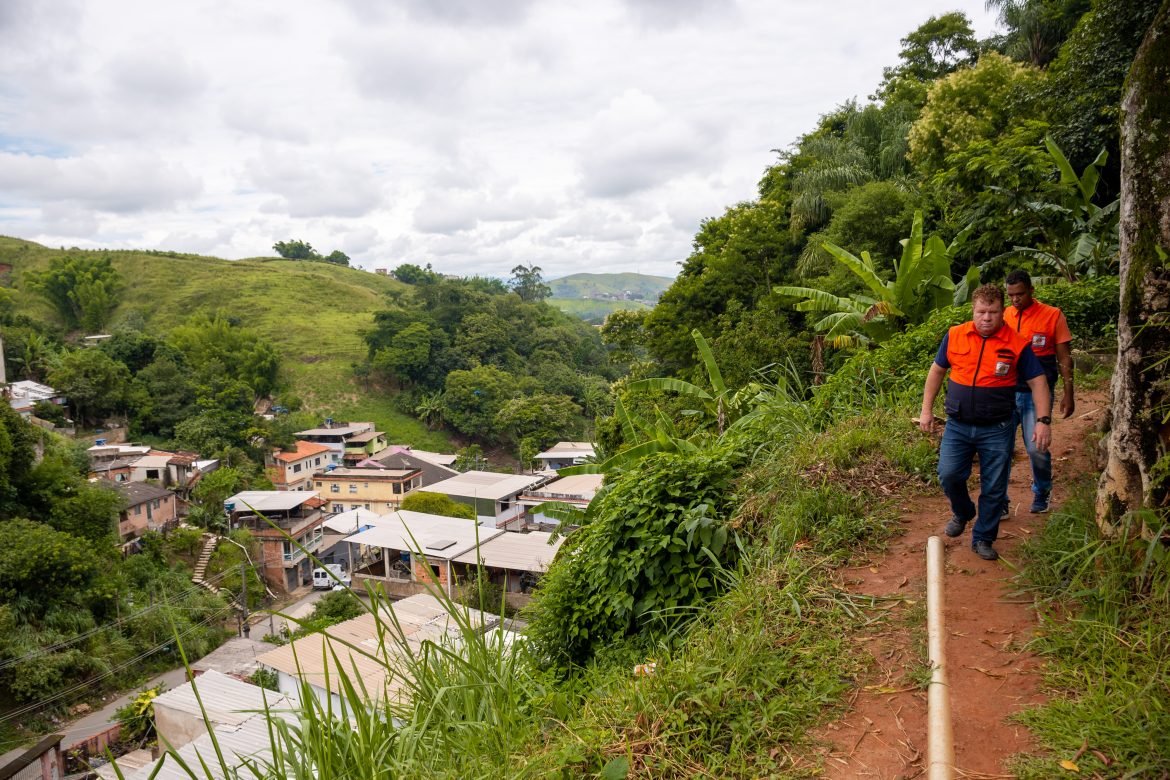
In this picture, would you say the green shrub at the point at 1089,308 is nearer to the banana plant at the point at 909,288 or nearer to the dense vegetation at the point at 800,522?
the dense vegetation at the point at 800,522

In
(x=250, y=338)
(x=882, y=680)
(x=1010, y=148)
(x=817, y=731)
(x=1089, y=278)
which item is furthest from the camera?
(x=250, y=338)

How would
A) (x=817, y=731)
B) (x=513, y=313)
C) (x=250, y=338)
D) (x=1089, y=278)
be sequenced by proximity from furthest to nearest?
(x=513, y=313), (x=250, y=338), (x=1089, y=278), (x=817, y=731)

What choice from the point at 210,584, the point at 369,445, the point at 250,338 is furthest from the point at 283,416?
the point at 210,584

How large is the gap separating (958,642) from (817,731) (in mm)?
729

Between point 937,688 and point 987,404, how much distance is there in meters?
1.46

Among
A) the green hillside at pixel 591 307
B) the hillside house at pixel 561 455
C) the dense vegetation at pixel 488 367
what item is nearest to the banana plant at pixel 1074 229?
the hillside house at pixel 561 455

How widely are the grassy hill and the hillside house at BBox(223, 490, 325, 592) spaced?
52.3 feet

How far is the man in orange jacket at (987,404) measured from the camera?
10.0 feet

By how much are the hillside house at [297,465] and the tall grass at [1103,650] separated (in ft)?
114

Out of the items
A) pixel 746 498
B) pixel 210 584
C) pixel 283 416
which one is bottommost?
pixel 210 584

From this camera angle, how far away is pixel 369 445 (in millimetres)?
38844

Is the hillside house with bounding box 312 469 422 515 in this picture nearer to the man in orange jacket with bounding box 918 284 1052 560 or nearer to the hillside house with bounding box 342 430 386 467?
the hillside house with bounding box 342 430 386 467

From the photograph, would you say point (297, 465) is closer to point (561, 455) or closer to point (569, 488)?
point (561, 455)

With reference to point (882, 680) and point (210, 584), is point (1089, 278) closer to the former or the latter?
point (882, 680)
